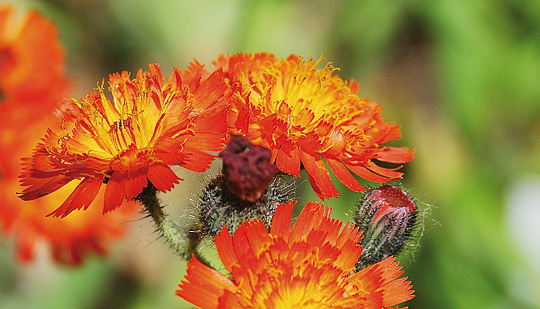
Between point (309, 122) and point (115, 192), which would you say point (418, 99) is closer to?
point (309, 122)

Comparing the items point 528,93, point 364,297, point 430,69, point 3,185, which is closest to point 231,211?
point 364,297

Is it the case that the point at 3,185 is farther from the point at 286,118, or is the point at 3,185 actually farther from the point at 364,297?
the point at 364,297

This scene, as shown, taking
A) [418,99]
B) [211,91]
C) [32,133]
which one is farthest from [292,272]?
[418,99]

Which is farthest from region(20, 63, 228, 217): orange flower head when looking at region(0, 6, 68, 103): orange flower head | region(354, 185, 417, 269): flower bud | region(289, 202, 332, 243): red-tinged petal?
region(0, 6, 68, 103): orange flower head

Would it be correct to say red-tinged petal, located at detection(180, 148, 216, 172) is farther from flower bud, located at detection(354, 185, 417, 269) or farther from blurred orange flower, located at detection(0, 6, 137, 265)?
blurred orange flower, located at detection(0, 6, 137, 265)

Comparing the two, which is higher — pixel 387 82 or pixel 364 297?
pixel 387 82
